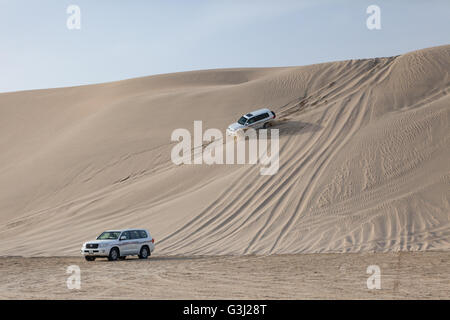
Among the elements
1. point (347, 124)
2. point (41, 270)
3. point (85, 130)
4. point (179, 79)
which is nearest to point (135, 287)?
point (41, 270)

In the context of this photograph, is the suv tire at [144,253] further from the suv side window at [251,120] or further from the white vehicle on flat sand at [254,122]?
the suv side window at [251,120]

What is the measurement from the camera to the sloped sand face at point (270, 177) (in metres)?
26.2

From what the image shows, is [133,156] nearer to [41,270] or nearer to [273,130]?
[273,130]

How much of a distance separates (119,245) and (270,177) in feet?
34.4

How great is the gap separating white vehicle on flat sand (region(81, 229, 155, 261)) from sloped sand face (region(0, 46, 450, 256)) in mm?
1848

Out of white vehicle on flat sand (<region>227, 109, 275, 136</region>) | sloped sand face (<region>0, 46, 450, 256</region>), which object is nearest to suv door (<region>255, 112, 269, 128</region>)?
white vehicle on flat sand (<region>227, 109, 275, 136</region>)

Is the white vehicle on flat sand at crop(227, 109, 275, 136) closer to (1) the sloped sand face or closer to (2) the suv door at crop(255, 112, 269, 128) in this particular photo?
(2) the suv door at crop(255, 112, 269, 128)

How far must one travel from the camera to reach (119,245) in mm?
23250

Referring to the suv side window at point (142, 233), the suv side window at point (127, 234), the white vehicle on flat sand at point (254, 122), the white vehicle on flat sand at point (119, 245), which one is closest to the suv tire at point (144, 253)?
the white vehicle on flat sand at point (119, 245)

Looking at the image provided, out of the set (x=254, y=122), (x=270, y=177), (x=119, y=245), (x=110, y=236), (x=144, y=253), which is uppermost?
(x=254, y=122)

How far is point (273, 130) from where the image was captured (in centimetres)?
3697

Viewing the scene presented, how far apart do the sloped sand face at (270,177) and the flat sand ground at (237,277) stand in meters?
3.12

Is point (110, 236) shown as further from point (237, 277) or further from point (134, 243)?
point (237, 277)

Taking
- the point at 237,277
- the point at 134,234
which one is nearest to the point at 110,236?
the point at 134,234
